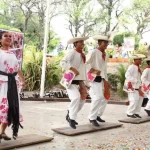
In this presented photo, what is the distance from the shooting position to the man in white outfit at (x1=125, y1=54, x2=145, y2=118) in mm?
7172

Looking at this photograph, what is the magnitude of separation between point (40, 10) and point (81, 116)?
15.2 metres

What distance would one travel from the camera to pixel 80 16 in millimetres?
22453

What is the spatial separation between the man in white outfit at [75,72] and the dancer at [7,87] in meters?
1.41

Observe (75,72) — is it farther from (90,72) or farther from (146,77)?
(146,77)

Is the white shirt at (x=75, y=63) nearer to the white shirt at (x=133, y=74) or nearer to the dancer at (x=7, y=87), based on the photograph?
the dancer at (x=7, y=87)

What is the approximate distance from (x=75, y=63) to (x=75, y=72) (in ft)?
0.55

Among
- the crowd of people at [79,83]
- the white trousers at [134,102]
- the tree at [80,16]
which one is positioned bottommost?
the white trousers at [134,102]

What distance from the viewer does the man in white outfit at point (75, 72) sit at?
214 inches

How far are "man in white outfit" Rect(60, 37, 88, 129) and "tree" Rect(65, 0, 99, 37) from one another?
16.6 meters

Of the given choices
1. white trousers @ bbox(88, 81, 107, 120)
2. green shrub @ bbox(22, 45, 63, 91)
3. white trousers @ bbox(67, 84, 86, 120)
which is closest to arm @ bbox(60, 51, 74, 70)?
white trousers @ bbox(67, 84, 86, 120)

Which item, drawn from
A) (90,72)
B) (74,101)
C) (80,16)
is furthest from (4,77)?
(80,16)

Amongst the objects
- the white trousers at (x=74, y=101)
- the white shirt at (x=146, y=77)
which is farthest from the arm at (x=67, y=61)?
the white shirt at (x=146, y=77)

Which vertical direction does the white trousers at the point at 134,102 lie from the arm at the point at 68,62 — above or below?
below

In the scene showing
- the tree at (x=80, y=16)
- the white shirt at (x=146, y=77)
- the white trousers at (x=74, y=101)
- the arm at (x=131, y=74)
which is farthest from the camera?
the tree at (x=80, y=16)
